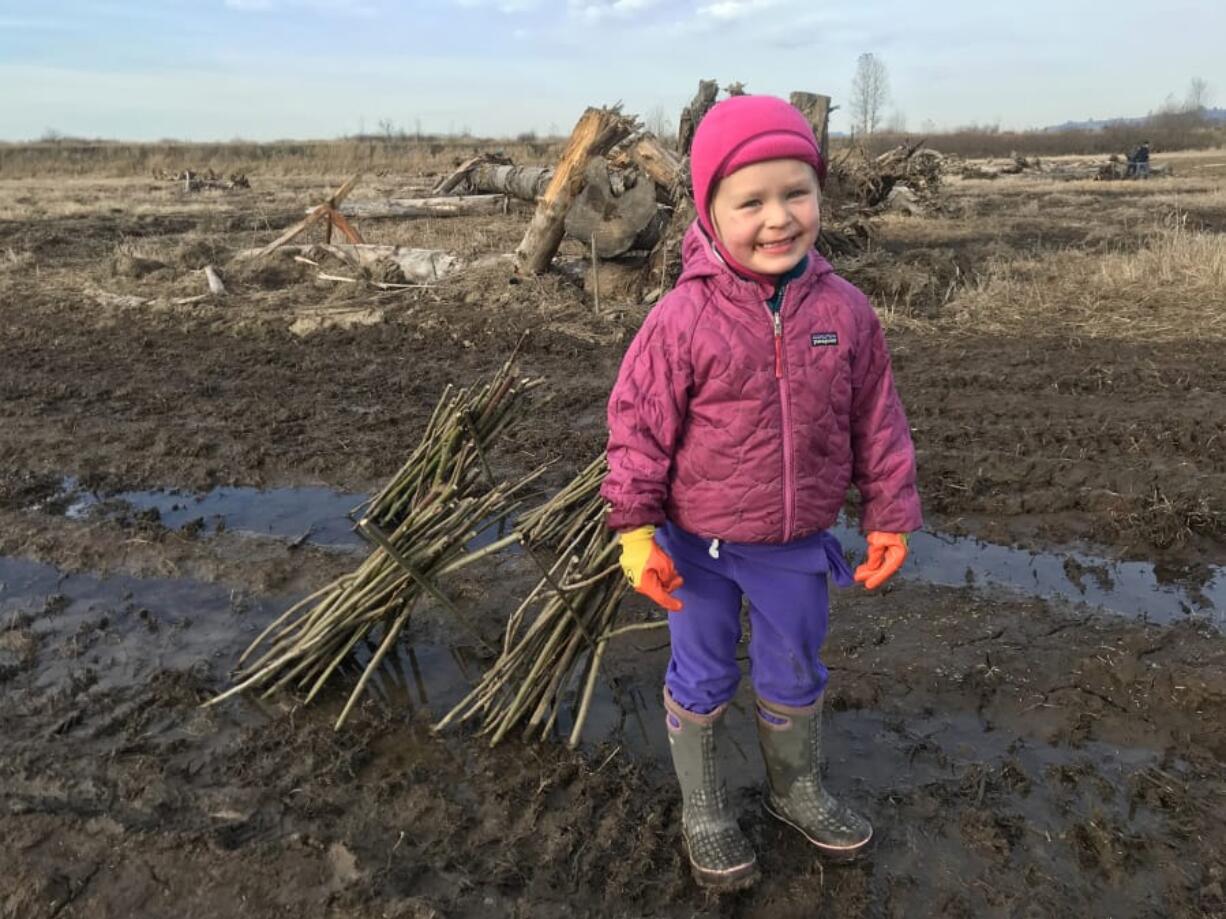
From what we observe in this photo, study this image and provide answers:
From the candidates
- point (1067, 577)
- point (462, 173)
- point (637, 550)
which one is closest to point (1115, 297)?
point (1067, 577)

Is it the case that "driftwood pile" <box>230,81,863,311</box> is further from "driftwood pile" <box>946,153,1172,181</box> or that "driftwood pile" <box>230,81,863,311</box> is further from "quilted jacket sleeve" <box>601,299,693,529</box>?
"driftwood pile" <box>946,153,1172,181</box>

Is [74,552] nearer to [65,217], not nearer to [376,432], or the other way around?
[376,432]

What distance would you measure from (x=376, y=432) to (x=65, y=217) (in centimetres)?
1585

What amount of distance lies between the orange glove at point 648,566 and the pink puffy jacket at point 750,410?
40 mm

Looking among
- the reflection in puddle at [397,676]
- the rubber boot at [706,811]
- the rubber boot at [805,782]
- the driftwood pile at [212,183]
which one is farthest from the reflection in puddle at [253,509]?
the driftwood pile at [212,183]

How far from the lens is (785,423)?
1.92 m

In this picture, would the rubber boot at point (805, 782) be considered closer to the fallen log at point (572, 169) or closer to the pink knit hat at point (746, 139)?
the pink knit hat at point (746, 139)

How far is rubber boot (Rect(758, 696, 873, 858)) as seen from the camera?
7.34 ft

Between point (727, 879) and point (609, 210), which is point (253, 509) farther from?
point (609, 210)

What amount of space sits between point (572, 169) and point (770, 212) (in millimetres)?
7295

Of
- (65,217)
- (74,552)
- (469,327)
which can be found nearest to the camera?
(74,552)

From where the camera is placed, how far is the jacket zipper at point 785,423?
75.2 inches

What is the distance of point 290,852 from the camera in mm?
2244

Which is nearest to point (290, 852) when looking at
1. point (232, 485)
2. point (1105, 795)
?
point (1105, 795)
